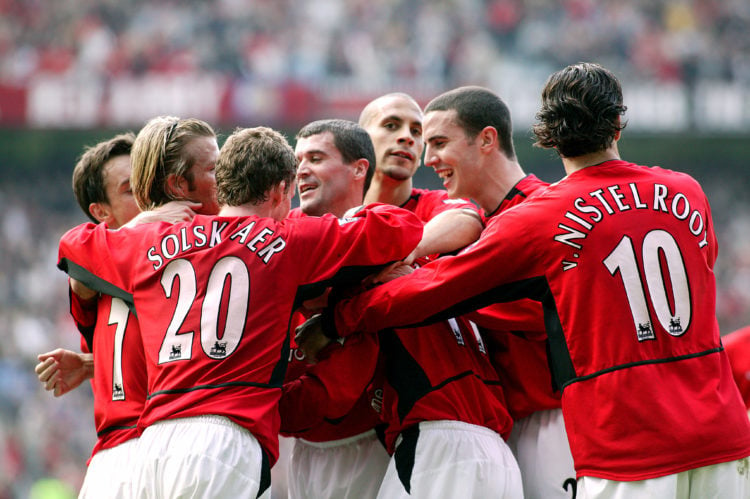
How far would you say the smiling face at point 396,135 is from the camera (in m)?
5.46

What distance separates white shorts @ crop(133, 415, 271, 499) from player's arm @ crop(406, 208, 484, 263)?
48.1 inches

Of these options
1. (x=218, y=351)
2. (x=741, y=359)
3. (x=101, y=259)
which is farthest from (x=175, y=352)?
(x=741, y=359)

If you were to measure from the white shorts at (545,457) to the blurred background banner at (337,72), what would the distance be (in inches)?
606

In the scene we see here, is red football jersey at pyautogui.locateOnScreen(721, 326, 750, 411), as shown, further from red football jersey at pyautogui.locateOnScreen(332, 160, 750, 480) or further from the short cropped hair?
the short cropped hair

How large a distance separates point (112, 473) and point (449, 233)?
1.93m

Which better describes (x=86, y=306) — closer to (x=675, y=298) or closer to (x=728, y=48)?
(x=675, y=298)

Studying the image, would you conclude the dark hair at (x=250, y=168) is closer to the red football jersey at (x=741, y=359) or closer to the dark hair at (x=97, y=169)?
the dark hair at (x=97, y=169)

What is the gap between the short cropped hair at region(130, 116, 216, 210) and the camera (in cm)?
427

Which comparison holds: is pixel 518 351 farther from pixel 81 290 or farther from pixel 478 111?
pixel 81 290

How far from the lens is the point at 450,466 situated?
416 centimetres

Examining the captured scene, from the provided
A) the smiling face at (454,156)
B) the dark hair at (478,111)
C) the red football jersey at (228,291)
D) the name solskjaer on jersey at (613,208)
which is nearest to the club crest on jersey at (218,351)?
the red football jersey at (228,291)

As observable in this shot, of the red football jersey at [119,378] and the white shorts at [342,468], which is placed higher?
the red football jersey at [119,378]

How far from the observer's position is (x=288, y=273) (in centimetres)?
392

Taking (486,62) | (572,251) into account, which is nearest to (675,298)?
(572,251)
